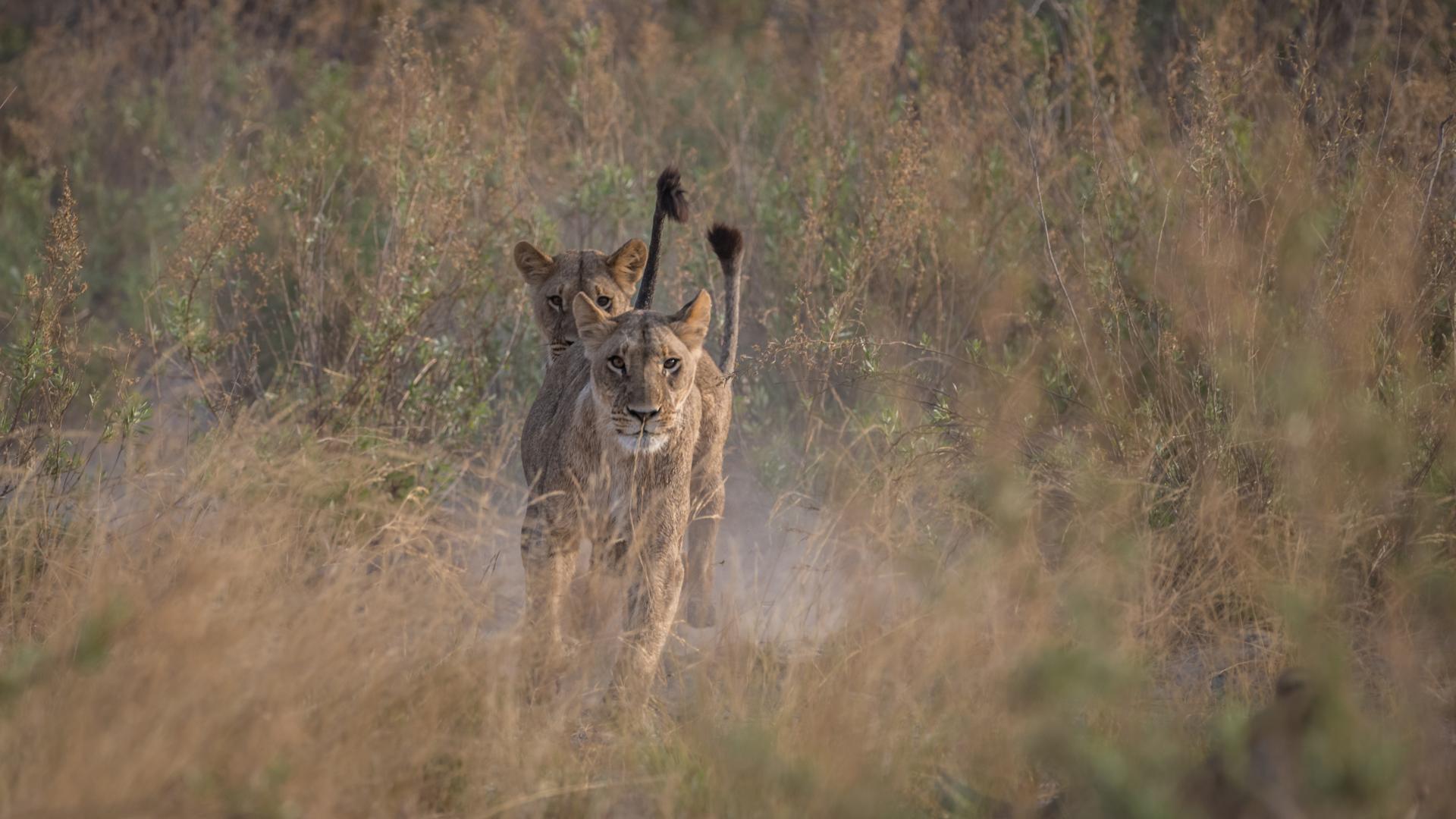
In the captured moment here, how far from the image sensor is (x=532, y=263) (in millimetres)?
6090

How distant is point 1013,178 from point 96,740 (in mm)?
5083

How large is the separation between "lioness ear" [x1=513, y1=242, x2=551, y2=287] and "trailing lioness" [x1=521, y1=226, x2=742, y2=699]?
4.38 feet

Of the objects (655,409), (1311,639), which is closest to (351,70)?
(655,409)

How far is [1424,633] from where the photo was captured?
4.00 m

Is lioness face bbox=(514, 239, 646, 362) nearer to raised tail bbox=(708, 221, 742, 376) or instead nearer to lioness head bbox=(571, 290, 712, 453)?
raised tail bbox=(708, 221, 742, 376)

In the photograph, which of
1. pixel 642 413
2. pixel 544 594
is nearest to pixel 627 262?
pixel 642 413

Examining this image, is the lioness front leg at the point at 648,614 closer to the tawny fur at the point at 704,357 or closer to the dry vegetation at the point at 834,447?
the dry vegetation at the point at 834,447

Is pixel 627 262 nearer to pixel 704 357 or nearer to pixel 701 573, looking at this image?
pixel 704 357

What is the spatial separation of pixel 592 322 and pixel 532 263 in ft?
5.38

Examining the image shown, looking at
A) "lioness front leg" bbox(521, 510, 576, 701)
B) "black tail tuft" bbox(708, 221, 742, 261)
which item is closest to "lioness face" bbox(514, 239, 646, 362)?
"black tail tuft" bbox(708, 221, 742, 261)

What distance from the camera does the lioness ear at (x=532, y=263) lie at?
19.8 feet

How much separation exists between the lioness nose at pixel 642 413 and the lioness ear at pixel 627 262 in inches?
72.0

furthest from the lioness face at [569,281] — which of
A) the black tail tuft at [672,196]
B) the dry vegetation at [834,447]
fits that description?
the black tail tuft at [672,196]

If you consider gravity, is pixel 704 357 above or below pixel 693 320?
below
